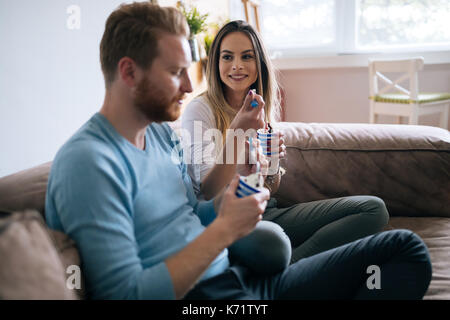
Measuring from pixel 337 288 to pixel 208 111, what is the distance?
79 cm

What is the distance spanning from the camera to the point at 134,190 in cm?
83

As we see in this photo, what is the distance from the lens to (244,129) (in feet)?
3.87

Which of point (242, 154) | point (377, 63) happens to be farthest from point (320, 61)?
point (242, 154)

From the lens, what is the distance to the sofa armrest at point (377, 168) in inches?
58.9

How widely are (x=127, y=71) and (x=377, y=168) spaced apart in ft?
3.54

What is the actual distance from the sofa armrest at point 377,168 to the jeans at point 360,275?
62cm

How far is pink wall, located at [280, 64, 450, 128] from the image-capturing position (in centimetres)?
392

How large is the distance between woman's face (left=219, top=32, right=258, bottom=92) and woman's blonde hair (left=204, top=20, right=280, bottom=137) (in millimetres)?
20

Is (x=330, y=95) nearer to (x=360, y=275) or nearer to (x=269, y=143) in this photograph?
(x=269, y=143)

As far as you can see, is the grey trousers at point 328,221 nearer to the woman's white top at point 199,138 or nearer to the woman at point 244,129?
the woman at point 244,129

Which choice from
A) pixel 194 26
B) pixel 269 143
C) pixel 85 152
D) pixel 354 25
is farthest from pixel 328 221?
pixel 354 25

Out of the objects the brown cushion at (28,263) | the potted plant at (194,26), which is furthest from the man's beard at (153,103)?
the potted plant at (194,26)

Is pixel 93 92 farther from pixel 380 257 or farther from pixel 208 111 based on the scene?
pixel 380 257

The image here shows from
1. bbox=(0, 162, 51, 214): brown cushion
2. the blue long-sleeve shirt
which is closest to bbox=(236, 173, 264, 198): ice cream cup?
the blue long-sleeve shirt
